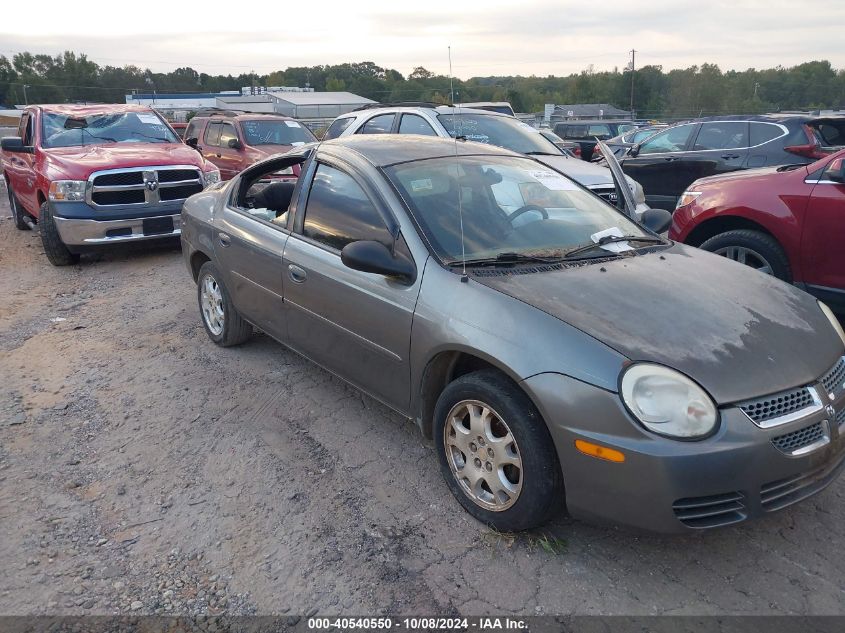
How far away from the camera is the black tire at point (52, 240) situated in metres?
8.12

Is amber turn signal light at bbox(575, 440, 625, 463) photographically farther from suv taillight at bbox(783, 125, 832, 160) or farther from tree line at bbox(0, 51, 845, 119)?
suv taillight at bbox(783, 125, 832, 160)

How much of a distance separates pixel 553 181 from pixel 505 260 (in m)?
1.12

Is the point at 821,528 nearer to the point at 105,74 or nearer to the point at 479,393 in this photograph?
the point at 479,393

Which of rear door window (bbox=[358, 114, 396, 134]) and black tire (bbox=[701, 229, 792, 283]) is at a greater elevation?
rear door window (bbox=[358, 114, 396, 134])

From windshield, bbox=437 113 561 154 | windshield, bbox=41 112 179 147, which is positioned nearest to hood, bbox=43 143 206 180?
windshield, bbox=41 112 179 147

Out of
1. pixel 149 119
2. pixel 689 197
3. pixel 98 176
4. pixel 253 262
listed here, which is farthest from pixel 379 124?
pixel 253 262

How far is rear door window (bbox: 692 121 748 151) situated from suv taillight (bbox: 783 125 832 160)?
0.81 metres

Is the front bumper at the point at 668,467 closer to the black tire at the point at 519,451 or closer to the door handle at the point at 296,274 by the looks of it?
the black tire at the point at 519,451

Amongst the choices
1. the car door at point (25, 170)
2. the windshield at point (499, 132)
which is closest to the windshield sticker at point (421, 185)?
the windshield at point (499, 132)

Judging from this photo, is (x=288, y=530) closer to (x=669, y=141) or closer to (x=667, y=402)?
(x=667, y=402)

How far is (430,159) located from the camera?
3.90 metres

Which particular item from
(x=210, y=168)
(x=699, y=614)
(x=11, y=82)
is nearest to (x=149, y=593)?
(x=699, y=614)

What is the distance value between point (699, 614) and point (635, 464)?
2.10 ft

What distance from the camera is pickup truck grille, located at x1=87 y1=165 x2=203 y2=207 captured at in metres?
7.99
